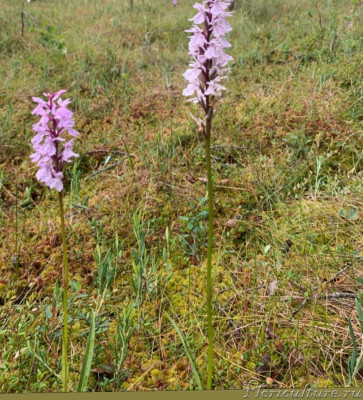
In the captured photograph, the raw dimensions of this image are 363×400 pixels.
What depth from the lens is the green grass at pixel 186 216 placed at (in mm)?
1664

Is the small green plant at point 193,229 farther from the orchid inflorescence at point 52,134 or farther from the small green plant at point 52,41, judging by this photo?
the small green plant at point 52,41

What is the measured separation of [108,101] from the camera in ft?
13.5

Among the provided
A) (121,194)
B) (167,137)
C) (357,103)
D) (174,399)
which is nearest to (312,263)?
(174,399)

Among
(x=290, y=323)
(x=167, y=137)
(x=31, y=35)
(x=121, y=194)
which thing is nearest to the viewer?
(x=290, y=323)

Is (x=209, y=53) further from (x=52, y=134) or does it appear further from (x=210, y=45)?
(x=52, y=134)

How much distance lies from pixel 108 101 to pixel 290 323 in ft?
10.9

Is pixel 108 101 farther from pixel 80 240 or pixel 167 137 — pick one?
pixel 80 240

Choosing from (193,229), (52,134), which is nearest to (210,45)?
(52,134)

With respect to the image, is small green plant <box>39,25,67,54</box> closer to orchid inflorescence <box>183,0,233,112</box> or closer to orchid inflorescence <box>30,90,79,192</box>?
orchid inflorescence <box>30,90,79,192</box>

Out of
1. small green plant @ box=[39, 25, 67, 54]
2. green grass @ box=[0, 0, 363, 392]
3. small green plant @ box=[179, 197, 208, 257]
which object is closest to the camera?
green grass @ box=[0, 0, 363, 392]

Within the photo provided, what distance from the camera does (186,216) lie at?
99.9 inches

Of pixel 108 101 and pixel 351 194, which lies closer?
pixel 351 194

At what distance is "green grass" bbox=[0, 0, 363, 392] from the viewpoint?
5.46 ft

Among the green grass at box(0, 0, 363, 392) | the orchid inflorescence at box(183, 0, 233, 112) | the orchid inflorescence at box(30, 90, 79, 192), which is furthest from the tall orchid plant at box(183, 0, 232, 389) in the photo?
the green grass at box(0, 0, 363, 392)
